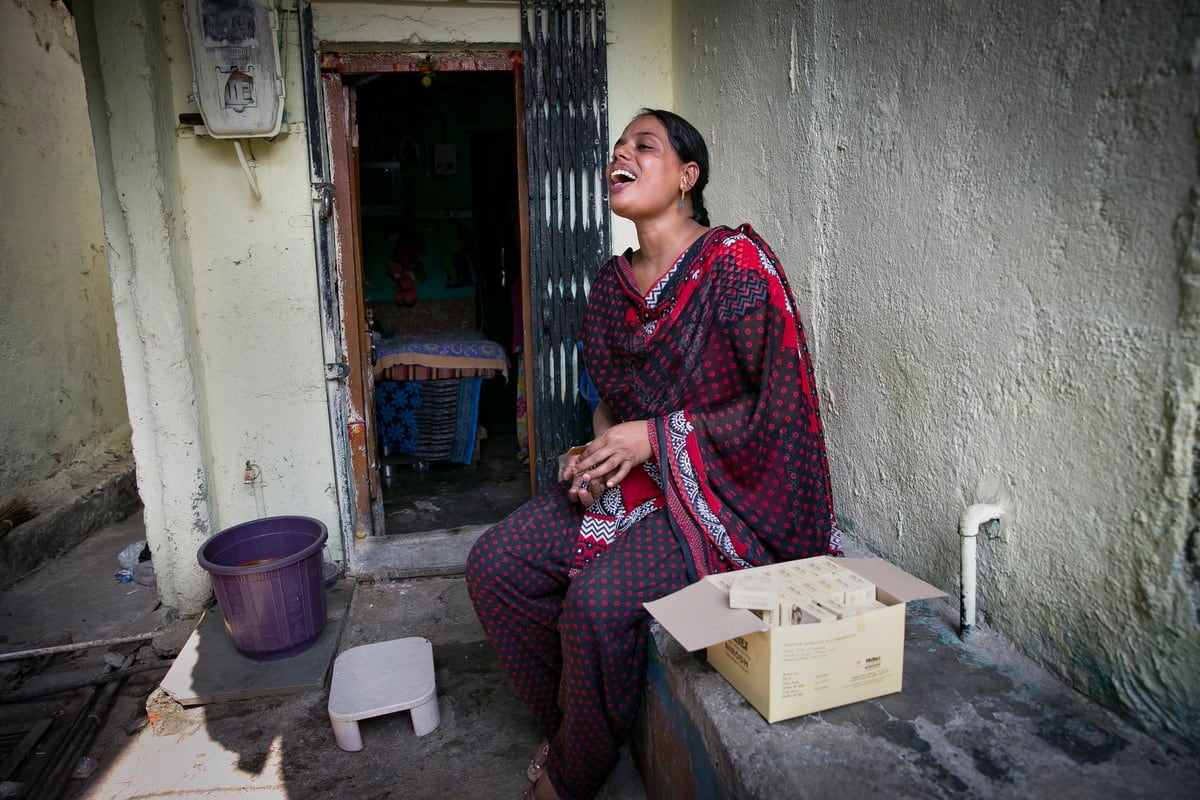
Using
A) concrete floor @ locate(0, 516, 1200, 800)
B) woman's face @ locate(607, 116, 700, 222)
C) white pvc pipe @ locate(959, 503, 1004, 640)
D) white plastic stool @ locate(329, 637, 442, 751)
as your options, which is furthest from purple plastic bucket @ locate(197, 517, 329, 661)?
white pvc pipe @ locate(959, 503, 1004, 640)

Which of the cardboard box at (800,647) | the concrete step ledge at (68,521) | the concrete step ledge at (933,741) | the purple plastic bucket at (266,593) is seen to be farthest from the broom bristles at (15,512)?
the cardboard box at (800,647)

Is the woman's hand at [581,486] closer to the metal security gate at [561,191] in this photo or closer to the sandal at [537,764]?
the sandal at [537,764]

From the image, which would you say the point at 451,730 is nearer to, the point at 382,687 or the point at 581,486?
the point at 382,687

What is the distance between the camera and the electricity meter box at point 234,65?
2879 mm

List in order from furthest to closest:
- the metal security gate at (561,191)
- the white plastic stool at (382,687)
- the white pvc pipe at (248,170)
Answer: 1. the metal security gate at (561,191)
2. the white pvc pipe at (248,170)
3. the white plastic stool at (382,687)

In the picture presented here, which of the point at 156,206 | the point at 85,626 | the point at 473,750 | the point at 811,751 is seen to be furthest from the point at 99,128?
the point at 811,751

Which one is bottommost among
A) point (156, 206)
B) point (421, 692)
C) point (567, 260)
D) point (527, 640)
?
point (421, 692)

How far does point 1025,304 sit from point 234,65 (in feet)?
9.59

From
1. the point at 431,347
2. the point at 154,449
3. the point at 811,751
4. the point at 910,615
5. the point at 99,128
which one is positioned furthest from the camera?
the point at 431,347

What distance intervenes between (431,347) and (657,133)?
321 cm

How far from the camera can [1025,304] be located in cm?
154

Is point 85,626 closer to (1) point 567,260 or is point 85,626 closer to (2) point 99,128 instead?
(2) point 99,128

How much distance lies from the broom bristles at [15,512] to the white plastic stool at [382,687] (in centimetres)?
247

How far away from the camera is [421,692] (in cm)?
240
